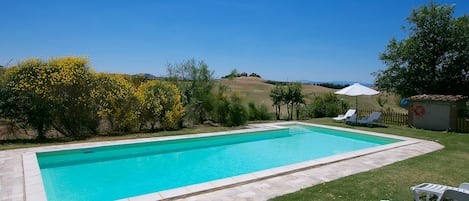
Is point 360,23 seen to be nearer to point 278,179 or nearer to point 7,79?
point 278,179

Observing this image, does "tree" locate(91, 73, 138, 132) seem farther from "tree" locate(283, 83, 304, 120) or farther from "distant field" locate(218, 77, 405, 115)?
"tree" locate(283, 83, 304, 120)

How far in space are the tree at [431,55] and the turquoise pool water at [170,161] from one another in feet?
31.1

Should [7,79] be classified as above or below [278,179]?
above

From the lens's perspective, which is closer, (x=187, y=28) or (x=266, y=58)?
A: (x=187, y=28)

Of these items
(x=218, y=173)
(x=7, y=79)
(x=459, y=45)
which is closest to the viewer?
(x=218, y=173)

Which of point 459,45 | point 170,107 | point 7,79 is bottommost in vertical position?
point 170,107

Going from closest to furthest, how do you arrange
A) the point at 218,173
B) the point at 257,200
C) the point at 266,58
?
the point at 257,200 → the point at 218,173 → the point at 266,58

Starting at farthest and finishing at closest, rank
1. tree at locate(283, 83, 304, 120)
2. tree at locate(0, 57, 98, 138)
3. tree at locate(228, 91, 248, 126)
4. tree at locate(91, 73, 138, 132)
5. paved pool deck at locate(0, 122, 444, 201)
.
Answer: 1. tree at locate(283, 83, 304, 120)
2. tree at locate(228, 91, 248, 126)
3. tree at locate(91, 73, 138, 132)
4. tree at locate(0, 57, 98, 138)
5. paved pool deck at locate(0, 122, 444, 201)

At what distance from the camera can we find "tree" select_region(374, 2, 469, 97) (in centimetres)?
1708

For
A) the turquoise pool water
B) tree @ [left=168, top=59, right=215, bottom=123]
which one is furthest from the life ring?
tree @ [left=168, top=59, right=215, bottom=123]

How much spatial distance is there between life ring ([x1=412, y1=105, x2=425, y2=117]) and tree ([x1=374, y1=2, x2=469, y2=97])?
598 cm

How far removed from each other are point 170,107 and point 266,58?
1701 centimetres

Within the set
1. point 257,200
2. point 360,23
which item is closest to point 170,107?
point 257,200

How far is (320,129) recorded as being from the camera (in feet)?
45.9
